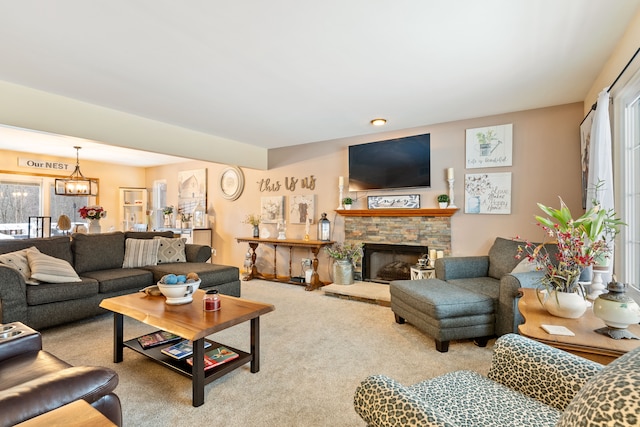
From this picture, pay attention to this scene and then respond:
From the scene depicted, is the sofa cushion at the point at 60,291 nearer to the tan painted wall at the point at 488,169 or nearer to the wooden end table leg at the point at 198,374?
the wooden end table leg at the point at 198,374

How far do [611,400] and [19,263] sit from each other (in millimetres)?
4175

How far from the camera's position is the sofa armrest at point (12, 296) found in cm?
268

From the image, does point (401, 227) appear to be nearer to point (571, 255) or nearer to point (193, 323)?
point (571, 255)

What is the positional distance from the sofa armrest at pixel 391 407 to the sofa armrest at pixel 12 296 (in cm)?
317

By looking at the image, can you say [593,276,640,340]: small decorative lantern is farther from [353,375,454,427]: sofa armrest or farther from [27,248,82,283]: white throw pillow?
[27,248,82,283]: white throw pillow

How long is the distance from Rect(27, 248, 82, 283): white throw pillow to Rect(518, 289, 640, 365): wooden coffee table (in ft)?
12.6

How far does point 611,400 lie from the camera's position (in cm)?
57

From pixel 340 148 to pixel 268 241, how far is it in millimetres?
1868

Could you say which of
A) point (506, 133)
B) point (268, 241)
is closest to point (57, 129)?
point (268, 241)

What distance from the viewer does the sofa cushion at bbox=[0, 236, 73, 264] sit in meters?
3.29

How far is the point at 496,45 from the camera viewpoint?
2.17 metres

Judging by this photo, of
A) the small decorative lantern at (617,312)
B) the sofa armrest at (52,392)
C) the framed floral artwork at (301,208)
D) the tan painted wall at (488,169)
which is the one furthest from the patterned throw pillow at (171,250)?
the small decorative lantern at (617,312)

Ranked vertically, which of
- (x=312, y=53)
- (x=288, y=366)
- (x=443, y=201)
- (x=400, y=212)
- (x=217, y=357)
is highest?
(x=312, y=53)

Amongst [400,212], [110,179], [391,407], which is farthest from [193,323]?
[110,179]
